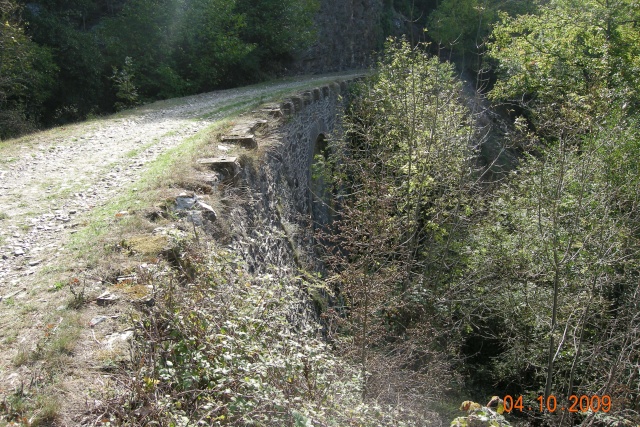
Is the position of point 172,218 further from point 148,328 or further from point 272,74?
point 272,74

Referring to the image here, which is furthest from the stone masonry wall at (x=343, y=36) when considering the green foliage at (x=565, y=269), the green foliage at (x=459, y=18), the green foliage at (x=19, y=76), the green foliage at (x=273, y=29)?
the green foliage at (x=565, y=269)

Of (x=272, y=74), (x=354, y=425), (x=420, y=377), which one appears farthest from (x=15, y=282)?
(x=272, y=74)

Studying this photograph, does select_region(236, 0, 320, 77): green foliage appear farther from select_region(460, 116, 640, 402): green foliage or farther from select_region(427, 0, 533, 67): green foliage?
select_region(460, 116, 640, 402): green foliage

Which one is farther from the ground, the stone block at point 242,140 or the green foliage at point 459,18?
the green foliage at point 459,18

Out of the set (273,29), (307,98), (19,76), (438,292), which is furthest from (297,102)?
(273,29)

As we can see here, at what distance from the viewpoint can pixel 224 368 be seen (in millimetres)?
3203

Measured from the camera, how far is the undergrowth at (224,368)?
9.68ft

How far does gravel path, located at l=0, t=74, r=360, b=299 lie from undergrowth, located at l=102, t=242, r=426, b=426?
58.5 inches

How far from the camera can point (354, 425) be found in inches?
137

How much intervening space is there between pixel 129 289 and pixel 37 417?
1.29m

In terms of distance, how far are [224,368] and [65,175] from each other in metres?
4.49

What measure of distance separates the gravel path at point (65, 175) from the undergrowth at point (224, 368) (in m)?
1.49

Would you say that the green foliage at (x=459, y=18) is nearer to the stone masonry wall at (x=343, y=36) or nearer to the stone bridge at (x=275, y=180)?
the stone masonry wall at (x=343, y=36)
